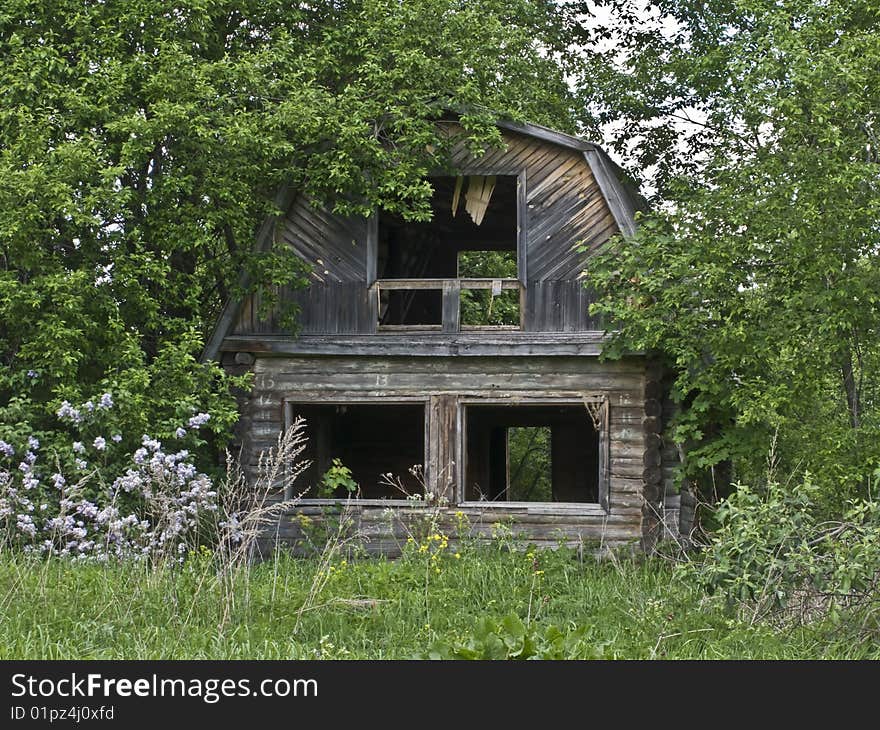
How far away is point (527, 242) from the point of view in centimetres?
1314

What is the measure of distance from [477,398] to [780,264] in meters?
3.86

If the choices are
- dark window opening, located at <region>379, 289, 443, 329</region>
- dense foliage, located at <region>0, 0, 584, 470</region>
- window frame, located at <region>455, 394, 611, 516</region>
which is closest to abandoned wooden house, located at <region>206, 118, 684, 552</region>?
window frame, located at <region>455, 394, 611, 516</region>

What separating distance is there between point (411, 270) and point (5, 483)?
9.09m

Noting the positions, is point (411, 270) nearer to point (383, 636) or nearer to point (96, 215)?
point (96, 215)

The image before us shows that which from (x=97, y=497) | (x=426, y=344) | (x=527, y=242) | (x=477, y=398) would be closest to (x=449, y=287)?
(x=426, y=344)

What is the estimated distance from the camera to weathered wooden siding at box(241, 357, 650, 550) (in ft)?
41.7

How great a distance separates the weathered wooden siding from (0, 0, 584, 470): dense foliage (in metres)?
0.86

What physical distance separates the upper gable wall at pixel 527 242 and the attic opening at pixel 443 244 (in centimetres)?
32

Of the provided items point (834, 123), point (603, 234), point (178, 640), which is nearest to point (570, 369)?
point (603, 234)

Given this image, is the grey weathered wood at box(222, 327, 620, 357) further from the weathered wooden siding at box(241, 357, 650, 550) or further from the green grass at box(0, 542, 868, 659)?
the green grass at box(0, 542, 868, 659)

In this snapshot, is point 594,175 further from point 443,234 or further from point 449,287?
point 443,234

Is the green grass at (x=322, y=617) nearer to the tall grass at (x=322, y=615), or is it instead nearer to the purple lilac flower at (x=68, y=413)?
the tall grass at (x=322, y=615)

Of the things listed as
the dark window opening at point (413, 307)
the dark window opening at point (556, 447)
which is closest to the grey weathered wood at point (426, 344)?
the dark window opening at point (413, 307)

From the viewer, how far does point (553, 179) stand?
13.2 m
